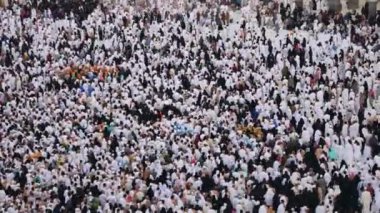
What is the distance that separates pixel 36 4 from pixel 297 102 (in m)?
10.4

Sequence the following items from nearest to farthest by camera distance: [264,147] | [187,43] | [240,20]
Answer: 1. [264,147]
2. [187,43]
3. [240,20]

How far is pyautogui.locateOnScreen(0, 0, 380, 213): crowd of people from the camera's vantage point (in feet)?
37.7

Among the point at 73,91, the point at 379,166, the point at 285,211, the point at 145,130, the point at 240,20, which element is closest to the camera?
the point at 285,211

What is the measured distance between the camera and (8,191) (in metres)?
12.1

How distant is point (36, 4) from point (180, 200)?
12610 mm

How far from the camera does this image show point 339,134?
1302cm

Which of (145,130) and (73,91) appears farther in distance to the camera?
(73,91)

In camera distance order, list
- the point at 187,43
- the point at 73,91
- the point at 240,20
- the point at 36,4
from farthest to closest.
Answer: the point at 36,4
the point at 240,20
the point at 187,43
the point at 73,91

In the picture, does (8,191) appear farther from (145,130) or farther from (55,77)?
(55,77)

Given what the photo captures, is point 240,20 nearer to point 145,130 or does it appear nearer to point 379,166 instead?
point 145,130

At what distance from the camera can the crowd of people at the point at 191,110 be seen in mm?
11484

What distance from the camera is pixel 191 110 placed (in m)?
14.6

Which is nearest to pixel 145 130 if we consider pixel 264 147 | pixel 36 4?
pixel 264 147

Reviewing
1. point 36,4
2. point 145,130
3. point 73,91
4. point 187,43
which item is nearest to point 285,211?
point 145,130
